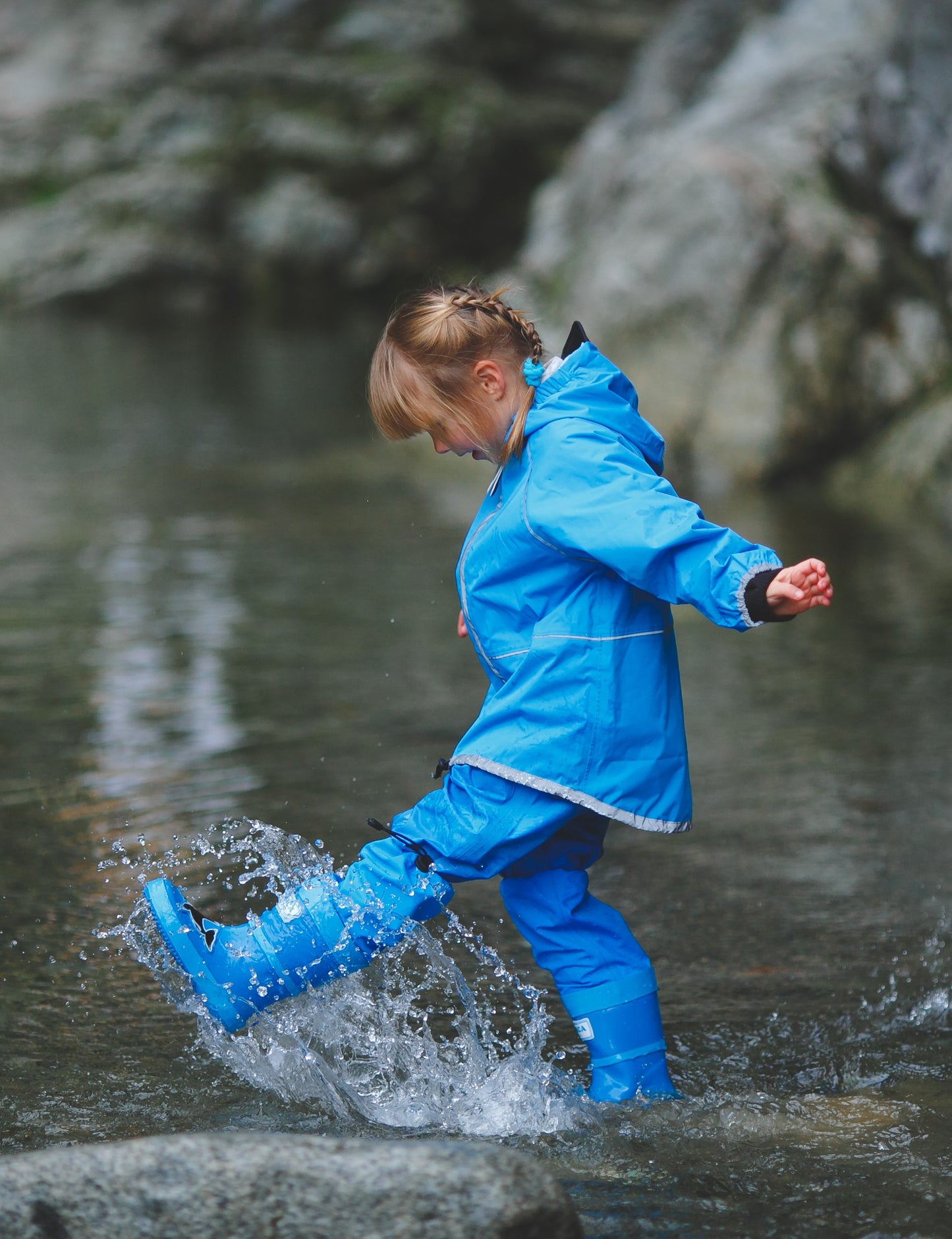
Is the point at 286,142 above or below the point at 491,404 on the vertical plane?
above

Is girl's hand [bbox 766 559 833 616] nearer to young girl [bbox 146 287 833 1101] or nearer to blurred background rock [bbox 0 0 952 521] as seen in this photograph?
young girl [bbox 146 287 833 1101]

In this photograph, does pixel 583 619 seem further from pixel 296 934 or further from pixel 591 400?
pixel 296 934

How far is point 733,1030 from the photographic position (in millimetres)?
2949

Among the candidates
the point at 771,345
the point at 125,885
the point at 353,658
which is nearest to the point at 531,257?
the point at 771,345

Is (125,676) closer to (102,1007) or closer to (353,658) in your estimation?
(353,658)

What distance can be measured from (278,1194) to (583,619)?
3.60ft

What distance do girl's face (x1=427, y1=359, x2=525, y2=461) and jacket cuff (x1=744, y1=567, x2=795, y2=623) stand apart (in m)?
0.61

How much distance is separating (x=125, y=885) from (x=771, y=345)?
22.0ft

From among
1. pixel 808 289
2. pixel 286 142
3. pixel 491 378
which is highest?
pixel 286 142

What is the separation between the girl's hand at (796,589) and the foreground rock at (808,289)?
21.2 ft

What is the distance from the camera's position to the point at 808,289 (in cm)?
936

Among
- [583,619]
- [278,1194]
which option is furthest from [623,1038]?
[278,1194]

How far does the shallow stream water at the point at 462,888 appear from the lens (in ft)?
8.30

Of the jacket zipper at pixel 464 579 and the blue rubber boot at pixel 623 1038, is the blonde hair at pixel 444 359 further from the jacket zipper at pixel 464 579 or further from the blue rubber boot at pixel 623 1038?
the blue rubber boot at pixel 623 1038
